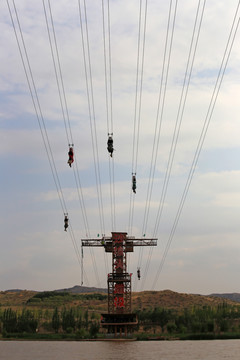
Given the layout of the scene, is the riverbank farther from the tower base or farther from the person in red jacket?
the person in red jacket

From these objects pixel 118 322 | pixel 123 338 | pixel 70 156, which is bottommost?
pixel 123 338

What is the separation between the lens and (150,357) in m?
64.0

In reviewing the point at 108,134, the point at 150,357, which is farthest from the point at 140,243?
the point at 108,134

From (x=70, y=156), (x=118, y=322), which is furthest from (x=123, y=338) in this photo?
(x=70, y=156)

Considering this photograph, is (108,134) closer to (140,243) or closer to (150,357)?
(150,357)

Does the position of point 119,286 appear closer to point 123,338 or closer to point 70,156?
point 123,338

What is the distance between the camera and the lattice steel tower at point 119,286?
113875 mm

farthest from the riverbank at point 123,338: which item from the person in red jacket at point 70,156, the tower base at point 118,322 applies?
the person in red jacket at point 70,156

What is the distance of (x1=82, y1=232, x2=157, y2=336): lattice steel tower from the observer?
113875 millimetres

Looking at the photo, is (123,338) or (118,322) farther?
(118,322)

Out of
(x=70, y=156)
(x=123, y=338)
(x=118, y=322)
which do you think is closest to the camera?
(x=70, y=156)

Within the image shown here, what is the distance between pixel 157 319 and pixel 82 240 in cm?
3272

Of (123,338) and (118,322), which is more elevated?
(118,322)

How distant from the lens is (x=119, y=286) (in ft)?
381
